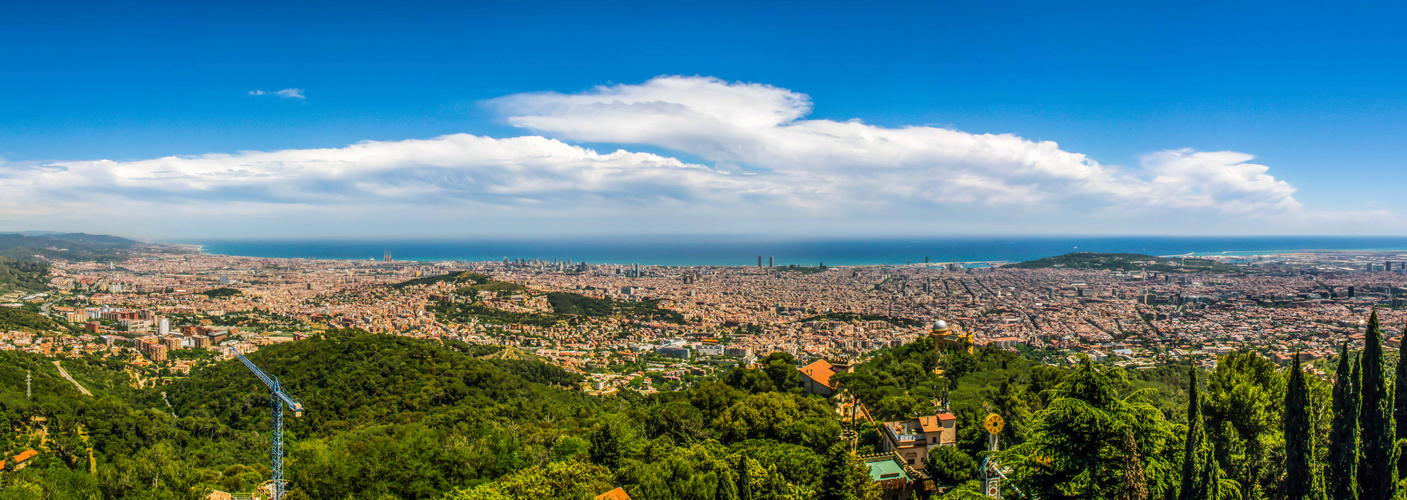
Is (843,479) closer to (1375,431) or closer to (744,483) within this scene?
(744,483)

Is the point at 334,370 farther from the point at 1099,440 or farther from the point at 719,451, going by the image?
the point at 1099,440

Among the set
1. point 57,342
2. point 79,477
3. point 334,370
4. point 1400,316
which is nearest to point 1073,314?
point 1400,316

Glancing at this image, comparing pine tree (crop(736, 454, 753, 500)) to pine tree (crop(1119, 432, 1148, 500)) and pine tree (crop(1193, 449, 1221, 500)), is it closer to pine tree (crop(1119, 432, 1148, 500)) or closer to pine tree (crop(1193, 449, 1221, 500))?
pine tree (crop(1119, 432, 1148, 500))

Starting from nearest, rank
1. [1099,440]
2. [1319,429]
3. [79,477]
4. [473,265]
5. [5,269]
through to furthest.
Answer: [1099,440], [1319,429], [79,477], [5,269], [473,265]

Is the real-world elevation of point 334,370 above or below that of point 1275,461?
below

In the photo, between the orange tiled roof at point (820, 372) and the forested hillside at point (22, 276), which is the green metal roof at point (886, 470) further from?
the forested hillside at point (22, 276)

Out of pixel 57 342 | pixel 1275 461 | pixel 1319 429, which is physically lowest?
pixel 57 342

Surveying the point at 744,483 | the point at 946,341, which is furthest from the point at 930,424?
the point at 946,341
